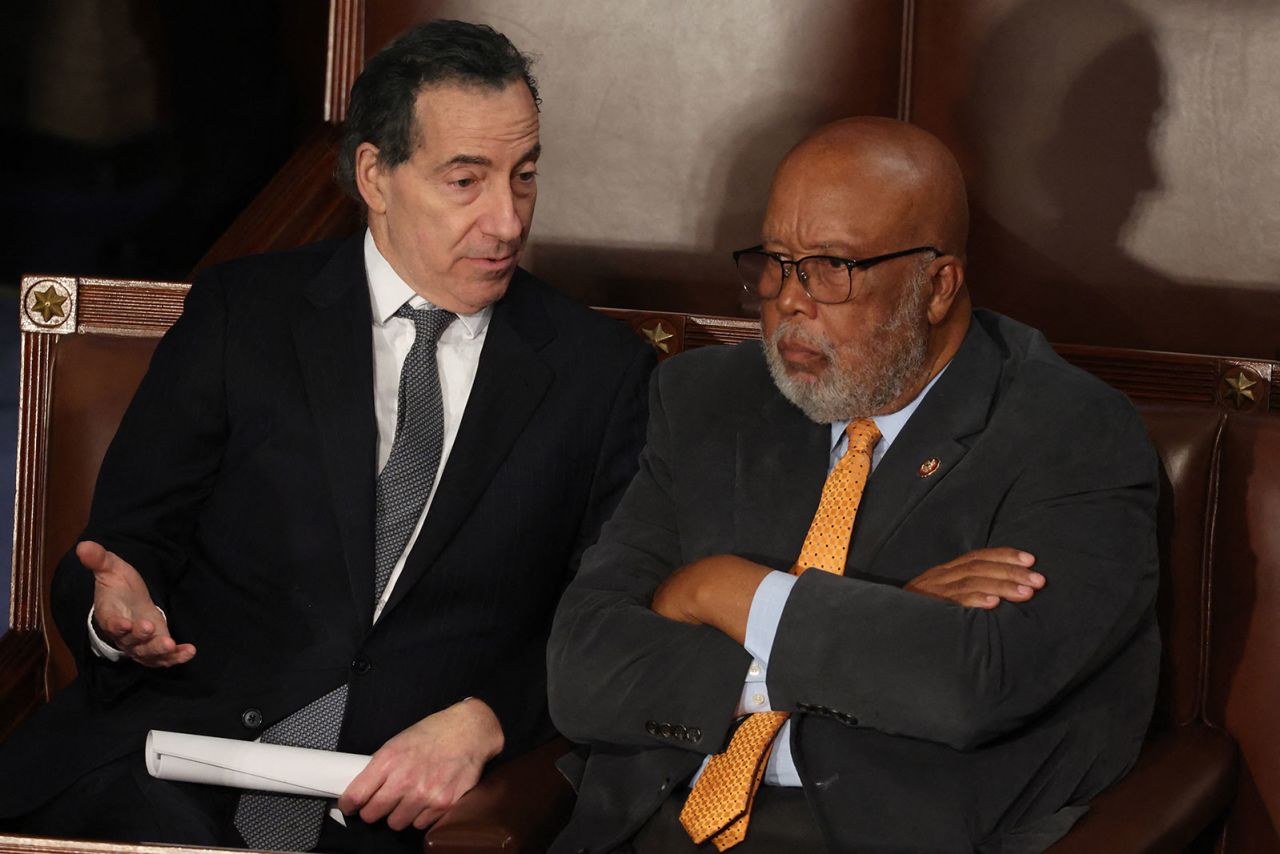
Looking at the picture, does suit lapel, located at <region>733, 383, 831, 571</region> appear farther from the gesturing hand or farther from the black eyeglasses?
the gesturing hand

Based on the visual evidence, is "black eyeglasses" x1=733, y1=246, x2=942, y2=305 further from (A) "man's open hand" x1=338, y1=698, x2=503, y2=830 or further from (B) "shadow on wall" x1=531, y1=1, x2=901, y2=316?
(B) "shadow on wall" x1=531, y1=1, x2=901, y2=316

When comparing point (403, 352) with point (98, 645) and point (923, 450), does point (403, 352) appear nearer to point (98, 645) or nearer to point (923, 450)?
point (98, 645)

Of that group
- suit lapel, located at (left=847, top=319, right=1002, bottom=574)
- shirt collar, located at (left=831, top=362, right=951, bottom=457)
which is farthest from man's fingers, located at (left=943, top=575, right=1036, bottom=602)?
shirt collar, located at (left=831, top=362, right=951, bottom=457)

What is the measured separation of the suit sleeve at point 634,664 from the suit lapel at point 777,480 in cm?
13

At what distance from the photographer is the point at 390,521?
2.24m

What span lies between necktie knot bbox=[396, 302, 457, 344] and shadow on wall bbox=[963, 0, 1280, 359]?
1.38 meters

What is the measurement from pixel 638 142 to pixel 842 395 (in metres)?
1.46

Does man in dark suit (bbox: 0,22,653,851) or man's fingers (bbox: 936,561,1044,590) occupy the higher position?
man's fingers (bbox: 936,561,1044,590)

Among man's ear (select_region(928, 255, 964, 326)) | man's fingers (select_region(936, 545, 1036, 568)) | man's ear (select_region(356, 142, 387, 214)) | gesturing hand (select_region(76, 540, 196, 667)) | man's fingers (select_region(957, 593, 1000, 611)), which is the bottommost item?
gesturing hand (select_region(76, 540, 196, 667))

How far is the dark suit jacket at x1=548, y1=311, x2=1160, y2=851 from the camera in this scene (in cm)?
179

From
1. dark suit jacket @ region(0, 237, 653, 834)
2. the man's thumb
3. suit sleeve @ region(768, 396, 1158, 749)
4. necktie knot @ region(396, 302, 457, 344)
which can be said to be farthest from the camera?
necktie knot @ region(396, 302, 457, 344)

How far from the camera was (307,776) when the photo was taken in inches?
80.7

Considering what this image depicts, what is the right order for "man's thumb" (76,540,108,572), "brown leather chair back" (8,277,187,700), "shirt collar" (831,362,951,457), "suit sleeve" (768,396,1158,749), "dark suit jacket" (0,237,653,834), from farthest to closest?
"brown leather chair back" (8,277,187,700) < "dark suit jacket" (0,237,653,834) < "shirt collar" (831,362,951,457) < "man's thumb" (76,540,108,572) < "suit sleeve" (768,396,1158,749)

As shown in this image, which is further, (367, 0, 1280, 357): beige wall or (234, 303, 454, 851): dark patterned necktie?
(367, 0, 1280, 357): beige wall
